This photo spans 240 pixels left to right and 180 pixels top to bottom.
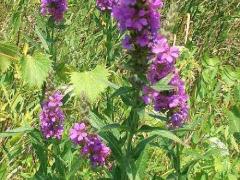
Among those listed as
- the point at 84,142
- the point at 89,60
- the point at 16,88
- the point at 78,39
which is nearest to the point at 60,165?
the point at 84,142

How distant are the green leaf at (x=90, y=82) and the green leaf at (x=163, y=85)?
0.24 meters

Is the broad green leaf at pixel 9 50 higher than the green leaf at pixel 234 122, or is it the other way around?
the broad green leaf at pixel 9 50

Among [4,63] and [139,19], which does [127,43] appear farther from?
[4,63]

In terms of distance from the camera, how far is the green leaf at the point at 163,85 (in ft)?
A: 5.20

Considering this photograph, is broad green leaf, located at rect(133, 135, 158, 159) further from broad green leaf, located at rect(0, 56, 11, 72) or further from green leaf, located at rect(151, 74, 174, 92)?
broad green leaf, located at rect(0, 56, 11, 72)

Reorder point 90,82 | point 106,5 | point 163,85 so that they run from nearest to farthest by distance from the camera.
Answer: point 90,82 → point 163,85 → point 106,5

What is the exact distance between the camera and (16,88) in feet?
10.0

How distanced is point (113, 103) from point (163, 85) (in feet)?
4.59

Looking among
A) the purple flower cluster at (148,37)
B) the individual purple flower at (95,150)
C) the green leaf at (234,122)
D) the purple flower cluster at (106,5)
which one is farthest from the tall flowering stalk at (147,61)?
the purple flower cluster at (106,5)

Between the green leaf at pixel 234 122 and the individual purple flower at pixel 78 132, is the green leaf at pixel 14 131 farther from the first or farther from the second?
the green leaf at pixel 234 122

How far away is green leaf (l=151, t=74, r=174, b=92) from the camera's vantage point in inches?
62.4

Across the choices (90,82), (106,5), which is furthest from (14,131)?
(106,5)

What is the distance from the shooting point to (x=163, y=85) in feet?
5.24

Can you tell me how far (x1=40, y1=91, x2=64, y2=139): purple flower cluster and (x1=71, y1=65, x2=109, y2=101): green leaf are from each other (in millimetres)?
547
